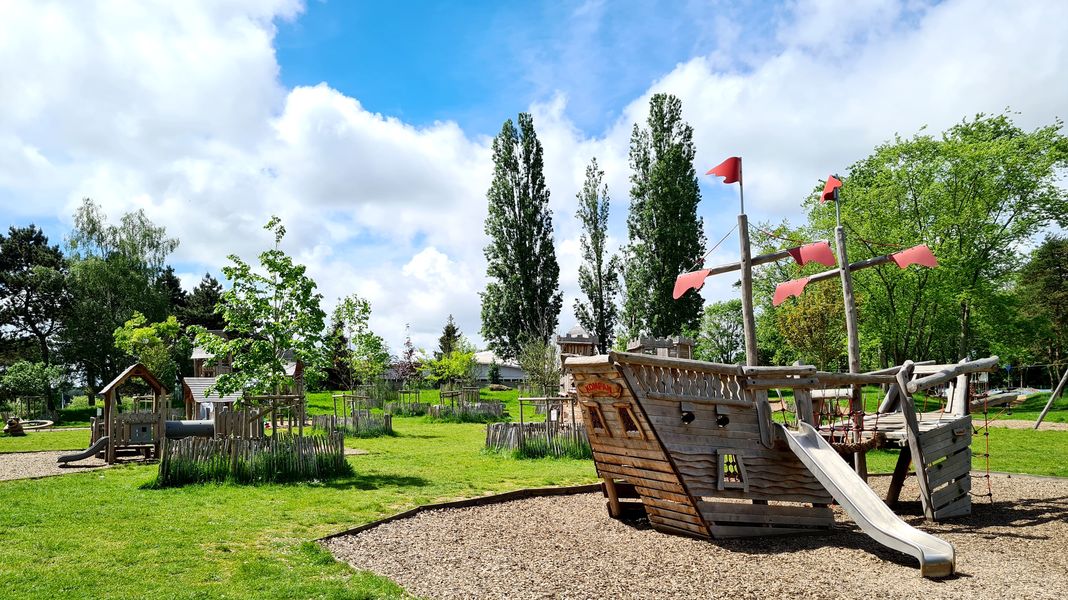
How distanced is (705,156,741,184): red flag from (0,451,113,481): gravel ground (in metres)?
14.3

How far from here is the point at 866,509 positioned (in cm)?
707

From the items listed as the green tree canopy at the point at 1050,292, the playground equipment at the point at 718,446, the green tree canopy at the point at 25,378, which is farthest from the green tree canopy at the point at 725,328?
the playground equipment at the point at 718,446

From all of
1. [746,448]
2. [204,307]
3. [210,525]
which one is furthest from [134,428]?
[204,307]

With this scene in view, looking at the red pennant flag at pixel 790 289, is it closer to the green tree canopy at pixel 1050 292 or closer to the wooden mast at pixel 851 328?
the wooden mast at pixel 851 328

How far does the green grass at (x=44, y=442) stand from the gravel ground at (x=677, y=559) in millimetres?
16804

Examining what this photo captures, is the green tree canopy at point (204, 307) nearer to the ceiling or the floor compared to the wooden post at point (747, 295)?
nearer to the ceiling

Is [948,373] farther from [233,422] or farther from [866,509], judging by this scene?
[233,422]

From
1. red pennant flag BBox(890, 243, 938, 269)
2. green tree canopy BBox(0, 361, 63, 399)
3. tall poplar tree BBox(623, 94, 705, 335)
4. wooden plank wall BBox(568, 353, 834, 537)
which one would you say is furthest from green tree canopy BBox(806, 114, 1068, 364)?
green tree canopy BBox(0, 361, 63, 399)

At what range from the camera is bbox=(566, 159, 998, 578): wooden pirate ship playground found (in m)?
7.49

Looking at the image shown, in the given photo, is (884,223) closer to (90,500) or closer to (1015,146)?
(1015,146)

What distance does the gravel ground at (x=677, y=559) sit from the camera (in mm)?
6070

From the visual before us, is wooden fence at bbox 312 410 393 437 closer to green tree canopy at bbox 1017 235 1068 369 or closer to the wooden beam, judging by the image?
the wooden beam

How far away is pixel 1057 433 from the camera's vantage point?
20.2 m

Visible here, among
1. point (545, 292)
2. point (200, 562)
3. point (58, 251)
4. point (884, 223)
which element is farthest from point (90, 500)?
point (58, 251)
